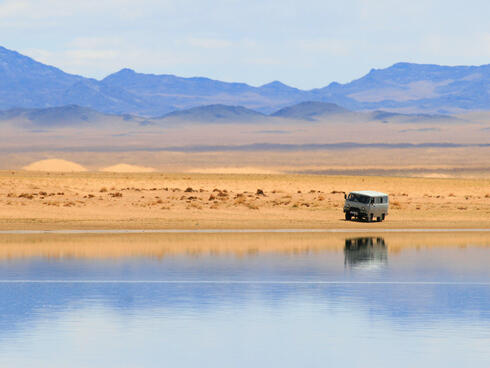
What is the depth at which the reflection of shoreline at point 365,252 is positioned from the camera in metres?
29.3

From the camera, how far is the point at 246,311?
794 inches

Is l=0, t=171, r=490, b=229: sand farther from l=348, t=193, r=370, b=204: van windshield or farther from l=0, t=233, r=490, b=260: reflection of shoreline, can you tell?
l=0, t=233, r=490, b=260: reflection of shoreline

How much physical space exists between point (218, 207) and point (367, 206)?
12.6m

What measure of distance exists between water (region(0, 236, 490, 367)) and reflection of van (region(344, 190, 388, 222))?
1419 centimetres

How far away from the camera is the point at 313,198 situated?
65.8m

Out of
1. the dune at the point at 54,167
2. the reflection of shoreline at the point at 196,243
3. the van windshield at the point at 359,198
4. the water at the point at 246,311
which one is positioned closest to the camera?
the water at the point at 246,311

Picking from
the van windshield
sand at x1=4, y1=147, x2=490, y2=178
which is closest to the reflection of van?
the van windshield

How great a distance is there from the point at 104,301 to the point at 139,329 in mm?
3675

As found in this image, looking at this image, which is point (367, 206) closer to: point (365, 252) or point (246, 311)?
point (365, 252)

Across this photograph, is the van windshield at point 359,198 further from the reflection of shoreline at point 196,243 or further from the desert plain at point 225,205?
the reflection of shoreline at point 196,243

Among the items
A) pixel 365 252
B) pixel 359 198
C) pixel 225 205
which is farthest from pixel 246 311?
pixel 225 205

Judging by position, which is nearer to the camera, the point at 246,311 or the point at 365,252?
the point at 246,311

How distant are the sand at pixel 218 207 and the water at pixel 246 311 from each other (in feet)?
47.4

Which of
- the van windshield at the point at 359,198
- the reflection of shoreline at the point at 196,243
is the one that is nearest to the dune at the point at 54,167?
the van windshield at the point at 359,198
